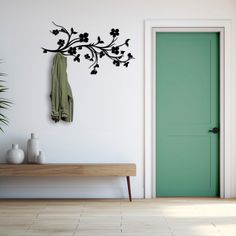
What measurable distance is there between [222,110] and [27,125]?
8.57 ft

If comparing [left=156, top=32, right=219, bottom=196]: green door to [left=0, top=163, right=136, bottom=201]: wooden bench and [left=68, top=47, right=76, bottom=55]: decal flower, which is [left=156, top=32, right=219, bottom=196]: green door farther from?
[left=68, top=47, right=76, bottom=55]: decal flower

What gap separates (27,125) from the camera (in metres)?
6.45

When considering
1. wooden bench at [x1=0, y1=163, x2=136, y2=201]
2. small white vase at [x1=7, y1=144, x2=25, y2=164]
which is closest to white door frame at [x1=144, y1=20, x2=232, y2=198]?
wooden bench at [x1=0, y1=163, x2=136, y2=201]

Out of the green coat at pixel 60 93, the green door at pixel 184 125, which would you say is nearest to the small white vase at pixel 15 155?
the green coat at pixel 60 93

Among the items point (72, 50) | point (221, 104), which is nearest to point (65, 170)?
point (72, 50)

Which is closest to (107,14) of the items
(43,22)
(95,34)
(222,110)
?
(95,34)

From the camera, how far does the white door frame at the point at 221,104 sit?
254 inches

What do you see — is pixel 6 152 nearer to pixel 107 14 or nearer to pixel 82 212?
pixel 82 212

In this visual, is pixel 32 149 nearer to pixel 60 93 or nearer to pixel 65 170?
pixel 65 170

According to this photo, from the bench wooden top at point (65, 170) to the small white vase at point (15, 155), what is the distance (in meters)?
0.10

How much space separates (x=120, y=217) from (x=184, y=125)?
1982mm

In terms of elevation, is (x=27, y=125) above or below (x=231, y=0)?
below

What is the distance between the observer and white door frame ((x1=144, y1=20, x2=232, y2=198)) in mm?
6449

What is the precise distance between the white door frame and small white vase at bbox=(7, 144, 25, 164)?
5.40ft
